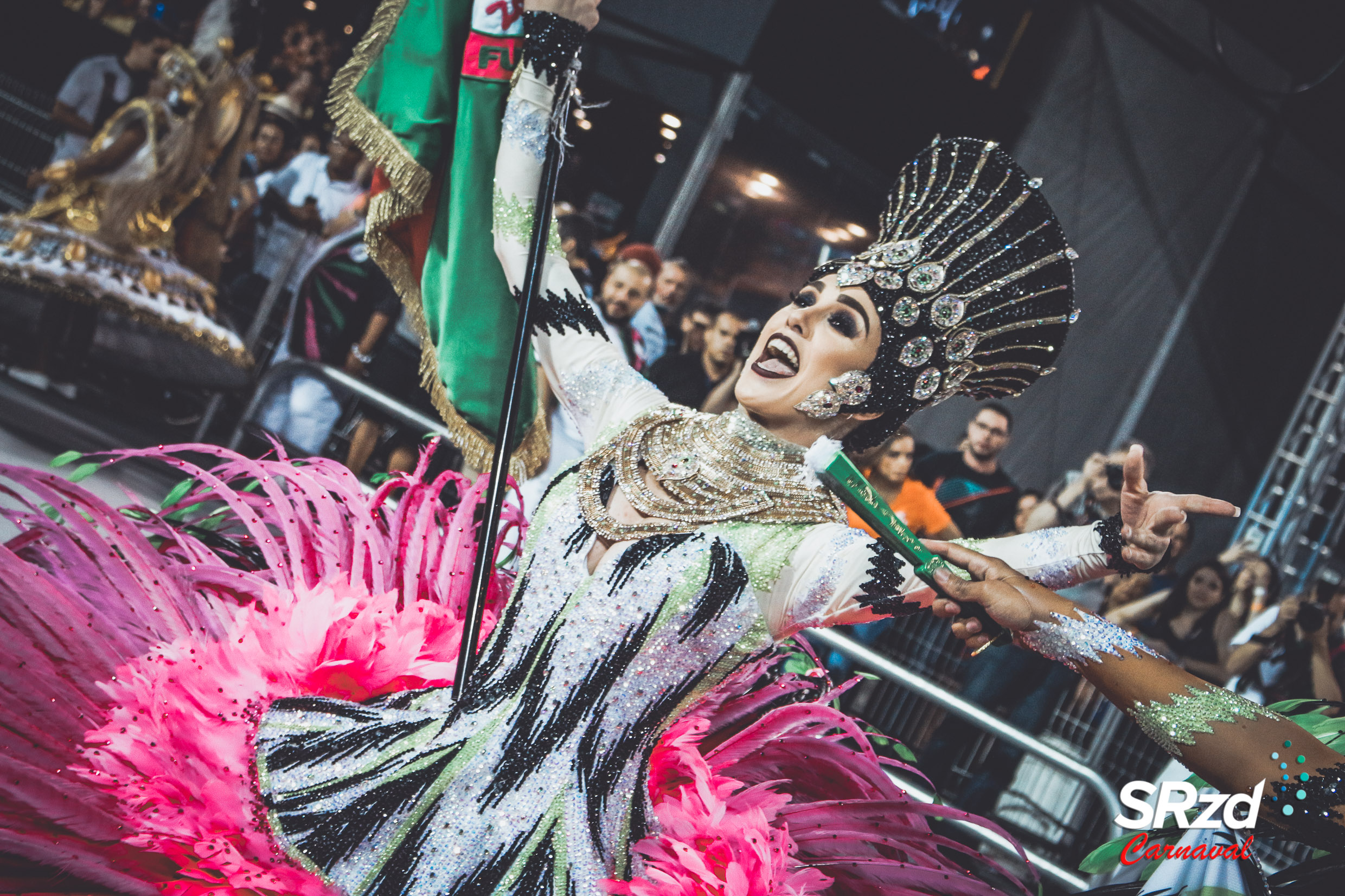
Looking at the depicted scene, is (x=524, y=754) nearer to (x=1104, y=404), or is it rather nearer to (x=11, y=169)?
(x=11, y=169)

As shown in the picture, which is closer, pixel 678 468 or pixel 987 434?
pixel 678 468

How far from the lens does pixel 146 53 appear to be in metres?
6.13

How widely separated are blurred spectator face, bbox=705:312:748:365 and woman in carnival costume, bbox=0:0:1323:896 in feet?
9.21

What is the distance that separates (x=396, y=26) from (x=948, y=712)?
3241 mm

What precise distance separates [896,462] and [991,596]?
313 centimetres

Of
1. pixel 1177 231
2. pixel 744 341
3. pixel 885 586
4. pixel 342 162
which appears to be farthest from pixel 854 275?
pixel 1177 231

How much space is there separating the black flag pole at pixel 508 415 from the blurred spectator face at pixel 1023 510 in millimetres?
3582

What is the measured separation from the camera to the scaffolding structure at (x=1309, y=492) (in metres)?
7.41

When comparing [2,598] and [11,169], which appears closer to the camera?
[2,598]

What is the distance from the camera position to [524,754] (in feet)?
4.89

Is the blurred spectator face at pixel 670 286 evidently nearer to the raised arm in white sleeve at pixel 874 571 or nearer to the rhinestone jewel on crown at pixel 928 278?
the rhinestone jewel on crown at pixel 928 278

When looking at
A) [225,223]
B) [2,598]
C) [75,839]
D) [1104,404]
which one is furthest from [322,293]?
[1104,404]

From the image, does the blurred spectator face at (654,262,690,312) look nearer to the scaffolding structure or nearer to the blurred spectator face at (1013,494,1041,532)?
the blurred spectator face at (1013,494,1041,532)

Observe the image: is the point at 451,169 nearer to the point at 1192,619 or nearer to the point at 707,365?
the point at 707,365
